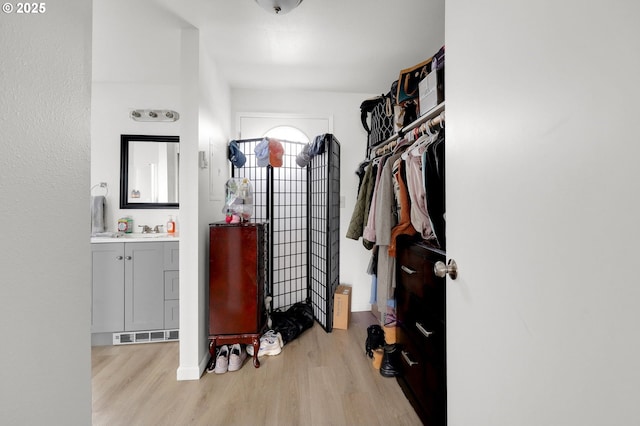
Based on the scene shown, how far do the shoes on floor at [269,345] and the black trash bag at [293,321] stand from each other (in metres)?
0.11

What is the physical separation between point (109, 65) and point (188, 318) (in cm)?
246

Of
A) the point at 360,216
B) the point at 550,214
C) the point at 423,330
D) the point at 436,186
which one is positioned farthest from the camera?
the point at 360,216

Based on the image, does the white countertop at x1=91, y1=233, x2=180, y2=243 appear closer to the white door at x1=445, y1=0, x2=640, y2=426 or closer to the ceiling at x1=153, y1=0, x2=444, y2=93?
the ceiling at x1=153, y1=0, x2=444, y2=93

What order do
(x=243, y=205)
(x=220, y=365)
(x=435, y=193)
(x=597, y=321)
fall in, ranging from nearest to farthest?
(x=597, y=321) < (x=435, y=193) < (x=220, y=365) < (x=243, y=205)

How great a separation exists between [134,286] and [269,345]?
4.59 ft

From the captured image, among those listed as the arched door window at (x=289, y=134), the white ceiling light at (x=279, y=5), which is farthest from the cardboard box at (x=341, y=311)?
the white ceiling light at (x=279, y=5)

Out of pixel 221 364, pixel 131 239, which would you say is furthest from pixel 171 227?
pixel 221 364

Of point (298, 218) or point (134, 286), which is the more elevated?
point (298, 218)

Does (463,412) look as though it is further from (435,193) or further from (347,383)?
(347,383)

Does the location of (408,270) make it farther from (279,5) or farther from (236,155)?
(236,155)

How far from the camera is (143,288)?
2373 mm

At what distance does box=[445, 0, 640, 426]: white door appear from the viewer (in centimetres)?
39

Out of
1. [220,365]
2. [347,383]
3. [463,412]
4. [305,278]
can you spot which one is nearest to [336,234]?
[305,278]

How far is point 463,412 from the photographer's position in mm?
789
